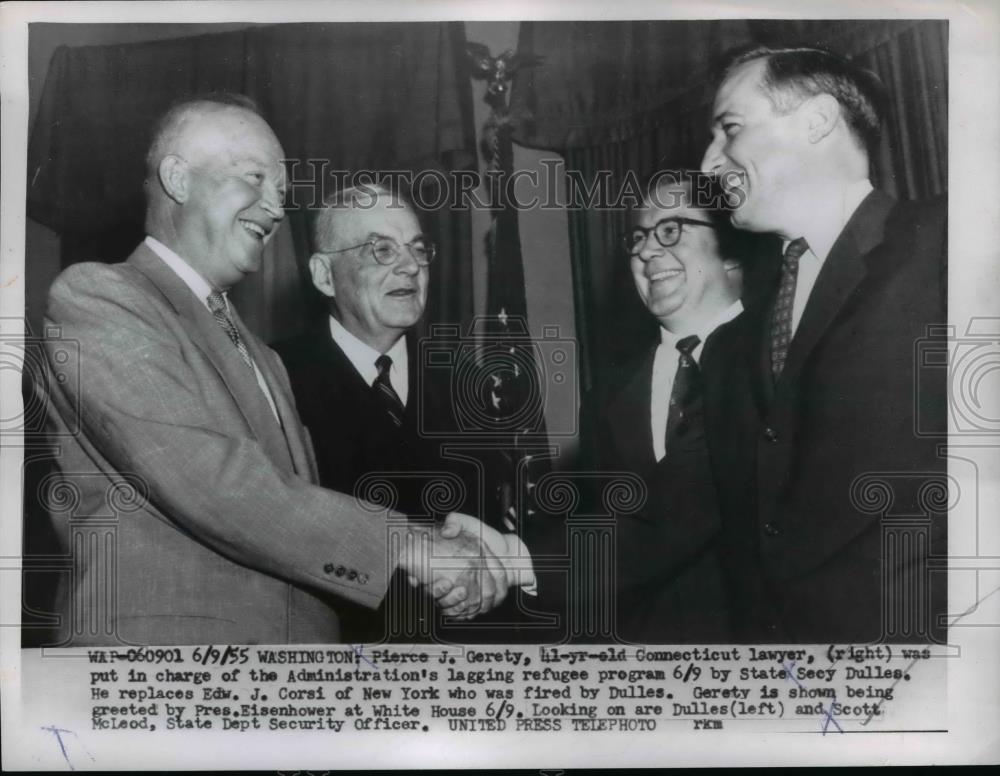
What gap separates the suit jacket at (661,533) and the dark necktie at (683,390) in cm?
2

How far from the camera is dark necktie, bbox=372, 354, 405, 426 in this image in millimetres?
3162

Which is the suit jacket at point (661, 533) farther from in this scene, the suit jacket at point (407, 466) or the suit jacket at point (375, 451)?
the suit jacket at point (375, 451)

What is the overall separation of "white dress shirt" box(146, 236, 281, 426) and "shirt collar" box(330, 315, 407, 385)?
0.81ft

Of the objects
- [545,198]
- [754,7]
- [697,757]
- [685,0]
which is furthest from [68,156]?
[697,757]

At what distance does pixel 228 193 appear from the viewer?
3146mm

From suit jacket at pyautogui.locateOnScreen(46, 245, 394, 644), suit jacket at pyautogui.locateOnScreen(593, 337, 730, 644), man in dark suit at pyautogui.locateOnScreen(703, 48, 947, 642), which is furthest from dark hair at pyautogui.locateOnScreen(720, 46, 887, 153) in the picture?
suit jacket at pyautogui.locateOnScreen(46, 245, 394, 644)

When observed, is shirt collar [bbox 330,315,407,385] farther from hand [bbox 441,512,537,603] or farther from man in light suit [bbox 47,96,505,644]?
hand [bbox 441,512,537,603]

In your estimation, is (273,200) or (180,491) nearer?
(180,491)

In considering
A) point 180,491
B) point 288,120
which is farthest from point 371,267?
point 180,491

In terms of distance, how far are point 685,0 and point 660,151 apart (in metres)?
0.46

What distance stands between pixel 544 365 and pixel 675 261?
496 mm

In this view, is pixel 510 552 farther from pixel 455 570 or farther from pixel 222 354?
pixel 222 354

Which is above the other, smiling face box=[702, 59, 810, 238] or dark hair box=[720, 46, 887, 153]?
dark hair box=[720, 46, 887, 153]

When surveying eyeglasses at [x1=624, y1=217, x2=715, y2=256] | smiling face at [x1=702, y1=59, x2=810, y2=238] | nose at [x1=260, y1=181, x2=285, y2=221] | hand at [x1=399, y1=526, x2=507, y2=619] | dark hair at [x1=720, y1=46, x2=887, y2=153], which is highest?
dark hair at [x1=720, y1=46, x2=887, y2=153]
